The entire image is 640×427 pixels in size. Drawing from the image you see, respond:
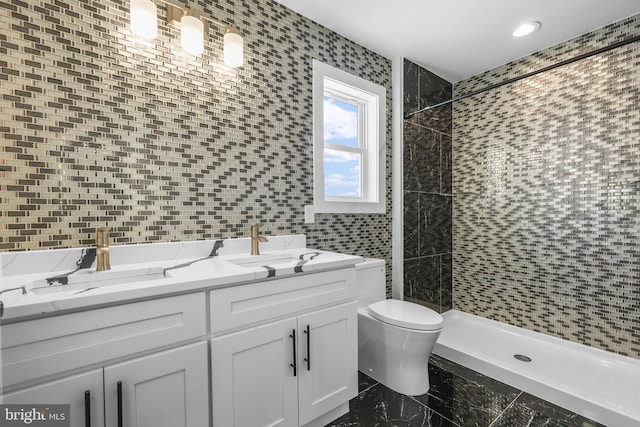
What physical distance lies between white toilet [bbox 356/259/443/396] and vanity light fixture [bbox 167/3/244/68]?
1.55 metres

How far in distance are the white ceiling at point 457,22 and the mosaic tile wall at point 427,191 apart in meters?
0.35

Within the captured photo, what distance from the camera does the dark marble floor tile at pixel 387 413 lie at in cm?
156

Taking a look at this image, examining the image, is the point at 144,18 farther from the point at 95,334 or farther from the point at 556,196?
the point at 556,196

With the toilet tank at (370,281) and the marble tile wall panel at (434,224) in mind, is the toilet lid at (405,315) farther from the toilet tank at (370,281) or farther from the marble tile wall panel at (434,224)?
the marble tile wall panel at (434,224)

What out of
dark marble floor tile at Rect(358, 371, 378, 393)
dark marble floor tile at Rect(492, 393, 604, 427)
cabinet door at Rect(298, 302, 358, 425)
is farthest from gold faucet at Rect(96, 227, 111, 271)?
dark marble floor tile at Rect(492, 393, 604, 427)

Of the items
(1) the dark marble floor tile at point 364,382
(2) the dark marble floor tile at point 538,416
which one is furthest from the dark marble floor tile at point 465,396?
(1) the dark marble floor tile at point 364,382

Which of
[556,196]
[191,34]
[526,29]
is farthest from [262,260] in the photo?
[526,29]

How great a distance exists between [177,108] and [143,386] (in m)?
1.28

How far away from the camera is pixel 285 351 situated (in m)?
1.32

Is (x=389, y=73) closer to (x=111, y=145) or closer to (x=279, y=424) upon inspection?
(x=111, y=145)

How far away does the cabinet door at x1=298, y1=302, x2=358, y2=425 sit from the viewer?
4.53 ft

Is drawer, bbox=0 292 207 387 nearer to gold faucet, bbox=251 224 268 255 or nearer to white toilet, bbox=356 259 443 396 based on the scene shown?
gold faucet, bbox=251 224 268 255

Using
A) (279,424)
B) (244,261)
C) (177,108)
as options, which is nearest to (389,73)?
(177,108)

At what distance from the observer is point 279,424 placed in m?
1.30
